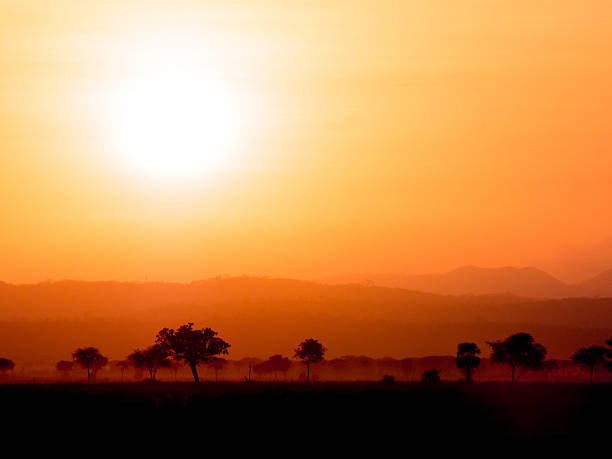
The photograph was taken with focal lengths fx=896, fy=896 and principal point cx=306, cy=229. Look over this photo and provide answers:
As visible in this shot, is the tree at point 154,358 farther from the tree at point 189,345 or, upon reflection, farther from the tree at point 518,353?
the tree at point 518,353

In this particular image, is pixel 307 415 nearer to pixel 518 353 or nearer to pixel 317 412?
pixel 317 412

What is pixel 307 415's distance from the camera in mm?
100062

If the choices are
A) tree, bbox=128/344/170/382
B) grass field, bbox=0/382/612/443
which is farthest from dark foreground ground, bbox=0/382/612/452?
tree, bbox=128/344/170/382

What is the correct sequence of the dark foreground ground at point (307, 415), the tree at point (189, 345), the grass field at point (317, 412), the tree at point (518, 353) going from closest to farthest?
the dark foreground ground at point (307, 415) → the grass field at point (317, 412) → the tree at point (189, 345) → the tree at point (518, 353)

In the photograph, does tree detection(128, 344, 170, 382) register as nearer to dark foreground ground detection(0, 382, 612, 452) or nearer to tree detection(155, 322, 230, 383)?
tree detection(155, 322, 230, 383)

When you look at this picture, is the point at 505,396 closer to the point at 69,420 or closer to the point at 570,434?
the point at 570,434

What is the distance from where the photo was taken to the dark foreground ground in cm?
9462

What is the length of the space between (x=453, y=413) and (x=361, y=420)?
11.6 m

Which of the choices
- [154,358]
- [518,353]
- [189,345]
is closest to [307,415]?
[189,345]

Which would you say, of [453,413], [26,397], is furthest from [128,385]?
[453,413]

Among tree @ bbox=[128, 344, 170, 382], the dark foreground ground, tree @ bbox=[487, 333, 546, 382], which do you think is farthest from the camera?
tree @ bbox=[487, 333, 546, 382]

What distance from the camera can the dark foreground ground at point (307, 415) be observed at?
310 feet

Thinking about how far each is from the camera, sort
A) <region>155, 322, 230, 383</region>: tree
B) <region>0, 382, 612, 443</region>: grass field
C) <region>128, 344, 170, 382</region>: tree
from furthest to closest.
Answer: <region>128, 344, 170, 382</region>: tree
<region>155, 322, 230, 383</region>: tree
<region>0, 382, 612, 443</region>: grass field

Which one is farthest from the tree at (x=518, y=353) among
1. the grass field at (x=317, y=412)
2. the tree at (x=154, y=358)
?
the tree at (x=154, y=358)
